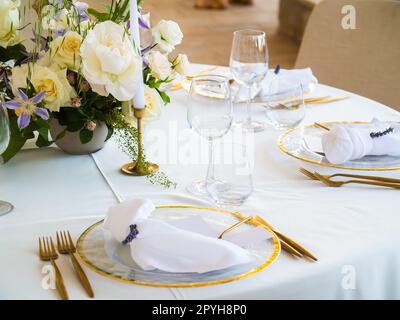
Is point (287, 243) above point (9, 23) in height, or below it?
below

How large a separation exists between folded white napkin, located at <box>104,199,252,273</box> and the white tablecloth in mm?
37

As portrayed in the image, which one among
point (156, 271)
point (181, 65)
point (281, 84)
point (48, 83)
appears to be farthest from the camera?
point (281, 84)

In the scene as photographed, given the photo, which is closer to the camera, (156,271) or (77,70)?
(156,271)

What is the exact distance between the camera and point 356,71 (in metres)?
2.43

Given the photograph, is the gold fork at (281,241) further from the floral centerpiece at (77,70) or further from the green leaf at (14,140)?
the green leaf at (14,140)

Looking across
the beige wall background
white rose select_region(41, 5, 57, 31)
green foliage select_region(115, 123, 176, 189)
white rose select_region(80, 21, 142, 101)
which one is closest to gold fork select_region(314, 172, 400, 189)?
green foliage select_region(115, 123, 176, 189)

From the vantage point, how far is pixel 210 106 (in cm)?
124

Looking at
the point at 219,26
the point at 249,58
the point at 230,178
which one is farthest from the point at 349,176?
the point at 219,26

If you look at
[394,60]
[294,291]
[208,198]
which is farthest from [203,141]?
[394,60]

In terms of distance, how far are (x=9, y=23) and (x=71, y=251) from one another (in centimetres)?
54

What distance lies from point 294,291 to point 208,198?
335 mm

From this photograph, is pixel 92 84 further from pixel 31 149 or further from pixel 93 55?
pixel 31 149

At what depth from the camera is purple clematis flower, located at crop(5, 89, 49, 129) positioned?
125 cm

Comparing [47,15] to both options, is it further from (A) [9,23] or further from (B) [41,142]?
(B) [41,142]
